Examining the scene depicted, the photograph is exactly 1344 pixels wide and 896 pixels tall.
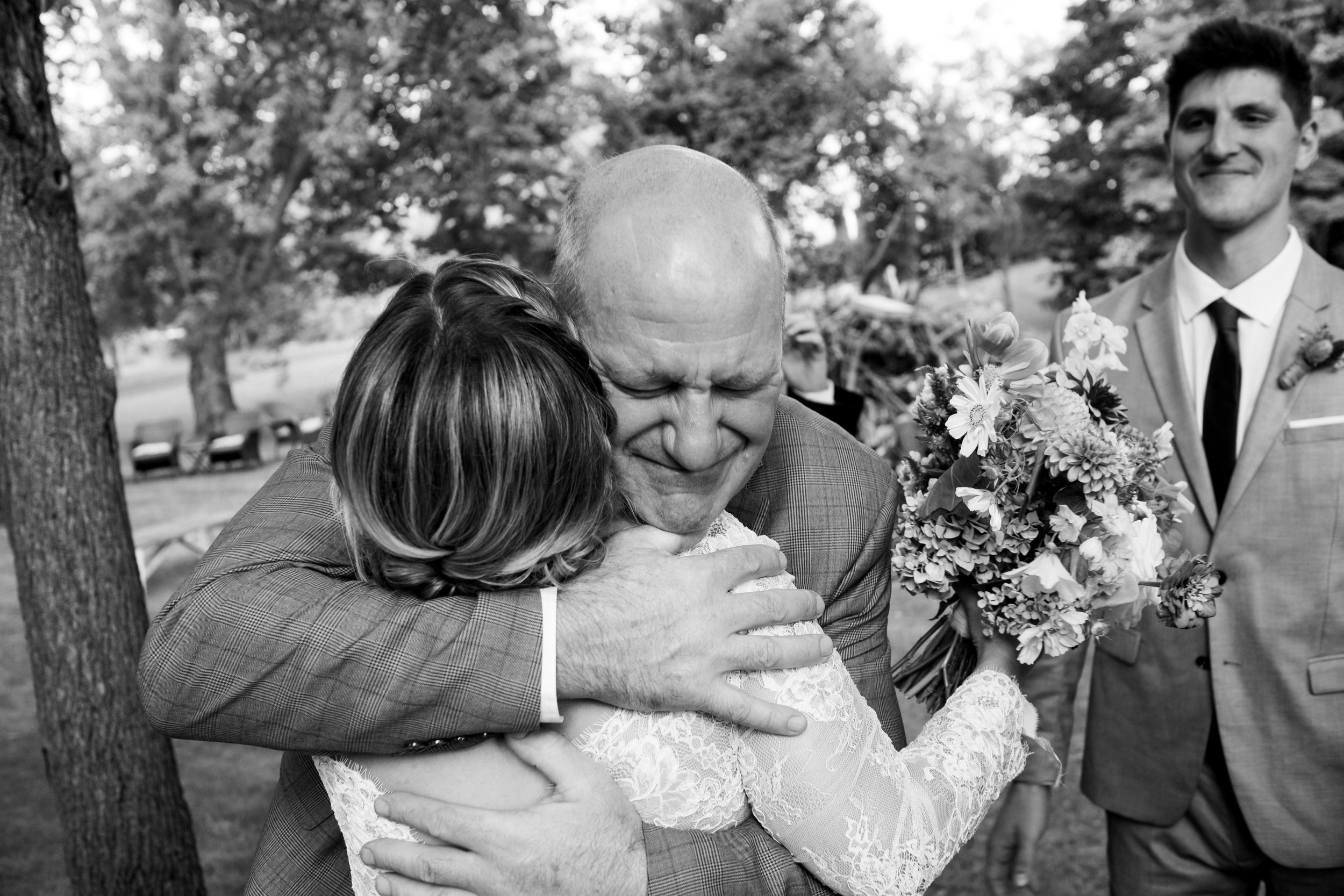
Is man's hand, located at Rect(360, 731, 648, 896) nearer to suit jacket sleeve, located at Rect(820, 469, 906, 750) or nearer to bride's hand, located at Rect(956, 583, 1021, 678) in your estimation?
suit jacket sleeve, located at Rect(820, 469, 906, 750)

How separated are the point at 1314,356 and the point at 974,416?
1466mm

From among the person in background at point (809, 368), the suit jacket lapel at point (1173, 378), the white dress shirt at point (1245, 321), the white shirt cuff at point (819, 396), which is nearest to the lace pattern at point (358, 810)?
the suit jacket lapel at point (1173, 378)

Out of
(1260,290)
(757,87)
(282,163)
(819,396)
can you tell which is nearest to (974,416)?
(1260,290)

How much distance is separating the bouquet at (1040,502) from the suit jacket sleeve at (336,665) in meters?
1.04

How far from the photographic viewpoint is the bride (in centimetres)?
159

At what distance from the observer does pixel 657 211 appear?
2.00 m

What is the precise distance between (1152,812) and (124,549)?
365 cm

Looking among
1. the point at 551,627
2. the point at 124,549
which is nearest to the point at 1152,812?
the point at 551,627

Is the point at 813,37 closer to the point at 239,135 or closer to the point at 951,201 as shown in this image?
the point at 951,201

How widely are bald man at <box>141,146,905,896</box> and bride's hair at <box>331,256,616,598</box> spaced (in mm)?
150

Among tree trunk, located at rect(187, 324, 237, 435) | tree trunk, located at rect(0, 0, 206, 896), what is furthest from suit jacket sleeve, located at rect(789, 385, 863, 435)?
tree trunk, located at rect(187, 324, 237, 435)

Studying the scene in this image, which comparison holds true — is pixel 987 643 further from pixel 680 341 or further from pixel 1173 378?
pixel 1173 378

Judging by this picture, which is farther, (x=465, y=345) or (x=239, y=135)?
(x=239, y=135)

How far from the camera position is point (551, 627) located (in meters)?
1.78
